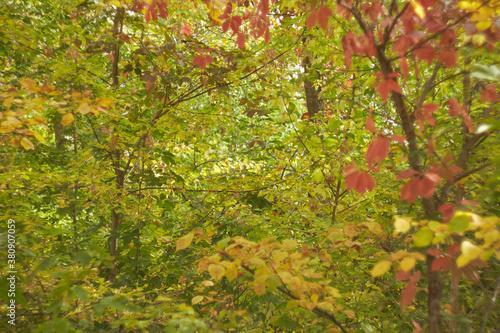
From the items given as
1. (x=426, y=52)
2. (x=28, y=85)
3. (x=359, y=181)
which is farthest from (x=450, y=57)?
(x=28, y=85)

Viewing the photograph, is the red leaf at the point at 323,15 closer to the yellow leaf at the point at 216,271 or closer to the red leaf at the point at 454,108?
the red leaf at the point at 454,108

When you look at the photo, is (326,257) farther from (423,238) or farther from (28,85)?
(28,85)

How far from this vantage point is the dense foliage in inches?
57.9

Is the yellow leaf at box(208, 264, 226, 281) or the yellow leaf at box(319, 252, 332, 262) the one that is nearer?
the yellow leaf at box(208, 264, 226, 281)

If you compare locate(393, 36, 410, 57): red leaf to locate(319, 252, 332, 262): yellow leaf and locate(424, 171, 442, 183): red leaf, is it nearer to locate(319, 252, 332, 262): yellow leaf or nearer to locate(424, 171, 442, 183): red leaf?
locate(424, 171, 442, 183): red leaf

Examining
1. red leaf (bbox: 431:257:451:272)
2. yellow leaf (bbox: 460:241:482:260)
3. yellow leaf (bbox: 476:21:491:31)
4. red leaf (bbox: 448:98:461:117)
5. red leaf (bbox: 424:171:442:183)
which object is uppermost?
yellow leaf (bbox: 476:21:491:31)

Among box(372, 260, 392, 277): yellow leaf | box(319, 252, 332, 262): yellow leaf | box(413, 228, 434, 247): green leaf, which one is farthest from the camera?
box(319, 252, 332, 262): yellow leaf

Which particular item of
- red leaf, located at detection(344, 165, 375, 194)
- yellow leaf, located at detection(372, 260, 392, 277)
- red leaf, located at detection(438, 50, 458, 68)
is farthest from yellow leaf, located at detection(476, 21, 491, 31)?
yellow leaf, located at detection(372, 260, 392, 277)

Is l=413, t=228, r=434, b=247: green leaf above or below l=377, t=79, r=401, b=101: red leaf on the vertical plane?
below

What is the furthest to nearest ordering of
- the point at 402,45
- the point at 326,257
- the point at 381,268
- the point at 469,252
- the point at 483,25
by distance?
the point at 326,257 < the point at 402,45 < the point at 483,25 < the point at 381,268 < the point at 469,252

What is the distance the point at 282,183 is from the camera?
3766 mm

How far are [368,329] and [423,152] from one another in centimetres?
123

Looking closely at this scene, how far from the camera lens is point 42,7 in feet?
16.1

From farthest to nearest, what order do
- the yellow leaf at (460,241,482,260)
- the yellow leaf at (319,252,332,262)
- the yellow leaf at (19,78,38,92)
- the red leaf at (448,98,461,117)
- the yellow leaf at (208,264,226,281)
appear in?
the yellow leaf at (319,252,332,262), the yellow leaf at (19,78,38,92), the red leaf at (448,98,461,117), the yellow leaf at (208,264,226,281), the yellow leaf at (460,241,482,260)
